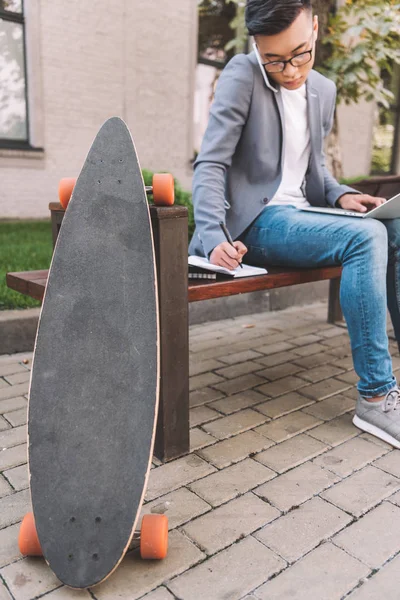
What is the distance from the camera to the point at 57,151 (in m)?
8.00

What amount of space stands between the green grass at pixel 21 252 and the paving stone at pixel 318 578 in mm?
2442

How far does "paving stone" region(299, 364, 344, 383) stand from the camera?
3.01 metres

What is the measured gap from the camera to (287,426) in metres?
2.43

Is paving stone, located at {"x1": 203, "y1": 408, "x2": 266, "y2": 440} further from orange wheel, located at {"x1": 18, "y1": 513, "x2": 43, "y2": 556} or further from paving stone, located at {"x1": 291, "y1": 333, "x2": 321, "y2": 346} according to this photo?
paving stone, located at {"x1": 291, "y1": 333, "x2": 321, "y2": 346}

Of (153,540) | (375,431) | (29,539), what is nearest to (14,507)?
(29,539)

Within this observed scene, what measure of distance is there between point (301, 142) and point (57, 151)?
6.08 metres

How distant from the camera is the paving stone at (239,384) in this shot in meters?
2.83

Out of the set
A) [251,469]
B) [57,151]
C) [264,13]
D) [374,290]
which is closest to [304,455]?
[251,469]

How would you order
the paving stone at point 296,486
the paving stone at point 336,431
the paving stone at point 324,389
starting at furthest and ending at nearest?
the paving stone at point 324,389, the paving stone at point 336,431, the paving stone at point 296,486

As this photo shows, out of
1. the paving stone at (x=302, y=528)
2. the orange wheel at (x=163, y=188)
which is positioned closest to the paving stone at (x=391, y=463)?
the paving stone at (x=302, y=528)

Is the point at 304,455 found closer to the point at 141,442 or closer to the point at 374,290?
the point at 374,290

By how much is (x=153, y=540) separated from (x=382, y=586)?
0.64 m

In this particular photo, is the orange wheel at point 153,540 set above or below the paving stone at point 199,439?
above

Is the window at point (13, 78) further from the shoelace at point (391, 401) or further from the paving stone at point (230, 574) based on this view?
the paving stone at point (230, 574)
